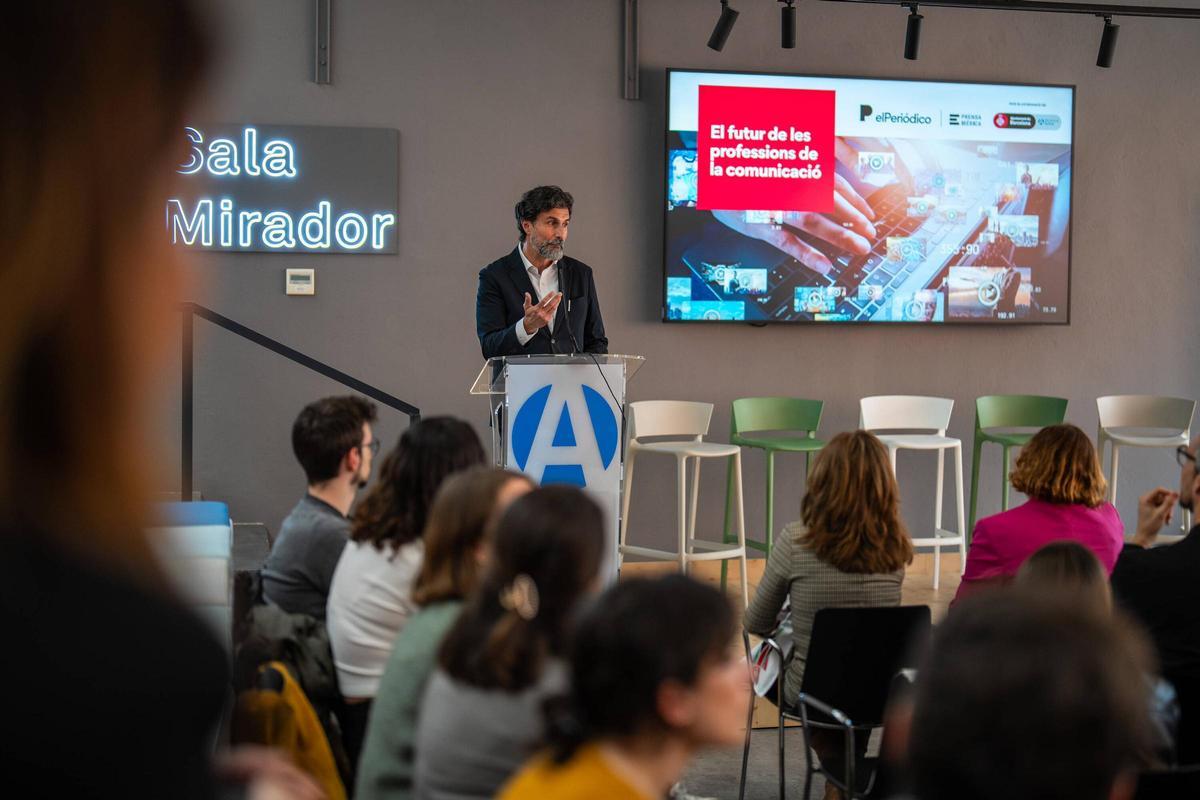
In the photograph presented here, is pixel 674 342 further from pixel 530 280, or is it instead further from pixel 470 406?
pixel 530 280

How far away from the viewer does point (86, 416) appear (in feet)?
1.56

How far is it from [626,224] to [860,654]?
4.20 metres

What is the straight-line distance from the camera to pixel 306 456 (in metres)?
3.12

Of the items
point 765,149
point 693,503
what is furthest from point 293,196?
point 693,503

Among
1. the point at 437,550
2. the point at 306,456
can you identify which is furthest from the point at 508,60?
the point at 437,550

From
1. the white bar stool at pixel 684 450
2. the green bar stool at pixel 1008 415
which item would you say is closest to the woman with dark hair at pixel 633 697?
the white bar stool at pixel 684 450

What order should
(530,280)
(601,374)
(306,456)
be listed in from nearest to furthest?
(306,456) < (601,374) < (530,280)

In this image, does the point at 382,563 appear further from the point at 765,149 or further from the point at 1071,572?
the point at 765,149

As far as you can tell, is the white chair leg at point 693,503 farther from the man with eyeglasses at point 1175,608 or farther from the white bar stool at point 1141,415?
the man with eyeglasses at point 1175,608

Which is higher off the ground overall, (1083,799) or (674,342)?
(674,342)

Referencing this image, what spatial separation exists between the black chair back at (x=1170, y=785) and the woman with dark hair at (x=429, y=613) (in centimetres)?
100

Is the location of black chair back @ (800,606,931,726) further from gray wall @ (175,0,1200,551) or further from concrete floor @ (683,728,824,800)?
gray wall @ (175,0,1200,551)

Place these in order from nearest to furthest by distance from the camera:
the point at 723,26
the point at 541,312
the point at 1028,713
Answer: the point at 1028,713 < the point at 541,312 < the point at 723,26

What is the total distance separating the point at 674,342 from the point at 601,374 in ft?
8.71
